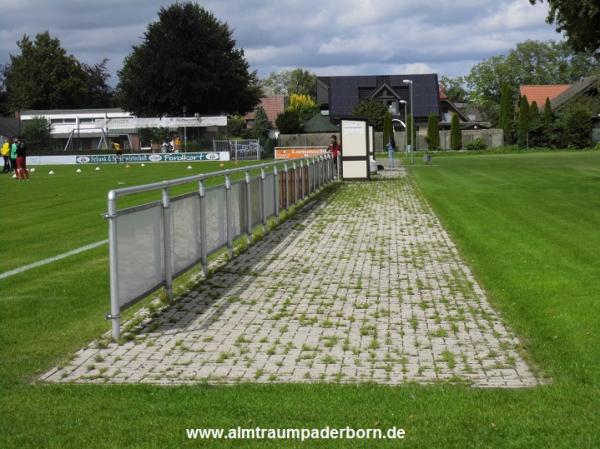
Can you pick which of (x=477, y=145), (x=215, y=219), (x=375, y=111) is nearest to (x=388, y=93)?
(x=375, y=111)

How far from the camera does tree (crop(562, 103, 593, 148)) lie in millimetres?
76938

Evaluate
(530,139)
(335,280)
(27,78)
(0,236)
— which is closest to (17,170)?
(0,236)

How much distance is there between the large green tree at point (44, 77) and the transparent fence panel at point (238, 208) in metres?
101

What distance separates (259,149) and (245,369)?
62.5m

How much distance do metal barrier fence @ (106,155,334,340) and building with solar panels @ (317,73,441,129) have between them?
90980 millimetres

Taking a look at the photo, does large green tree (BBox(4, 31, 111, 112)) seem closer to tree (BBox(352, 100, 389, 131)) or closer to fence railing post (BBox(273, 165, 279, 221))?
tree (BBox(352, 100, 389, 131))

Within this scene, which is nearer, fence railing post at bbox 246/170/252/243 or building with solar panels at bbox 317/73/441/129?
fence railing post at bbox 246/170/252/243

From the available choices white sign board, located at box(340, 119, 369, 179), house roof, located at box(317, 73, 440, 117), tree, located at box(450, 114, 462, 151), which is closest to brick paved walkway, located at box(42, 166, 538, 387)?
white sign board, located at box(340, 119, 369, 179)

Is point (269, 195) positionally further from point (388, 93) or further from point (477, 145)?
point (388, 93)

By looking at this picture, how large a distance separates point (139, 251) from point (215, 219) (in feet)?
11.6

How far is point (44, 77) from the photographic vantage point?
111 metres

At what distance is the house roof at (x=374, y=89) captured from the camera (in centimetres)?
10925

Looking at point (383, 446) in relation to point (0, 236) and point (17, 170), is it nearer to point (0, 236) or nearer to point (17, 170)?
point (0, 236)

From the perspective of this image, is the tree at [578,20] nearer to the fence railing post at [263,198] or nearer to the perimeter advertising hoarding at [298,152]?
the fence railing post at [263,198]
